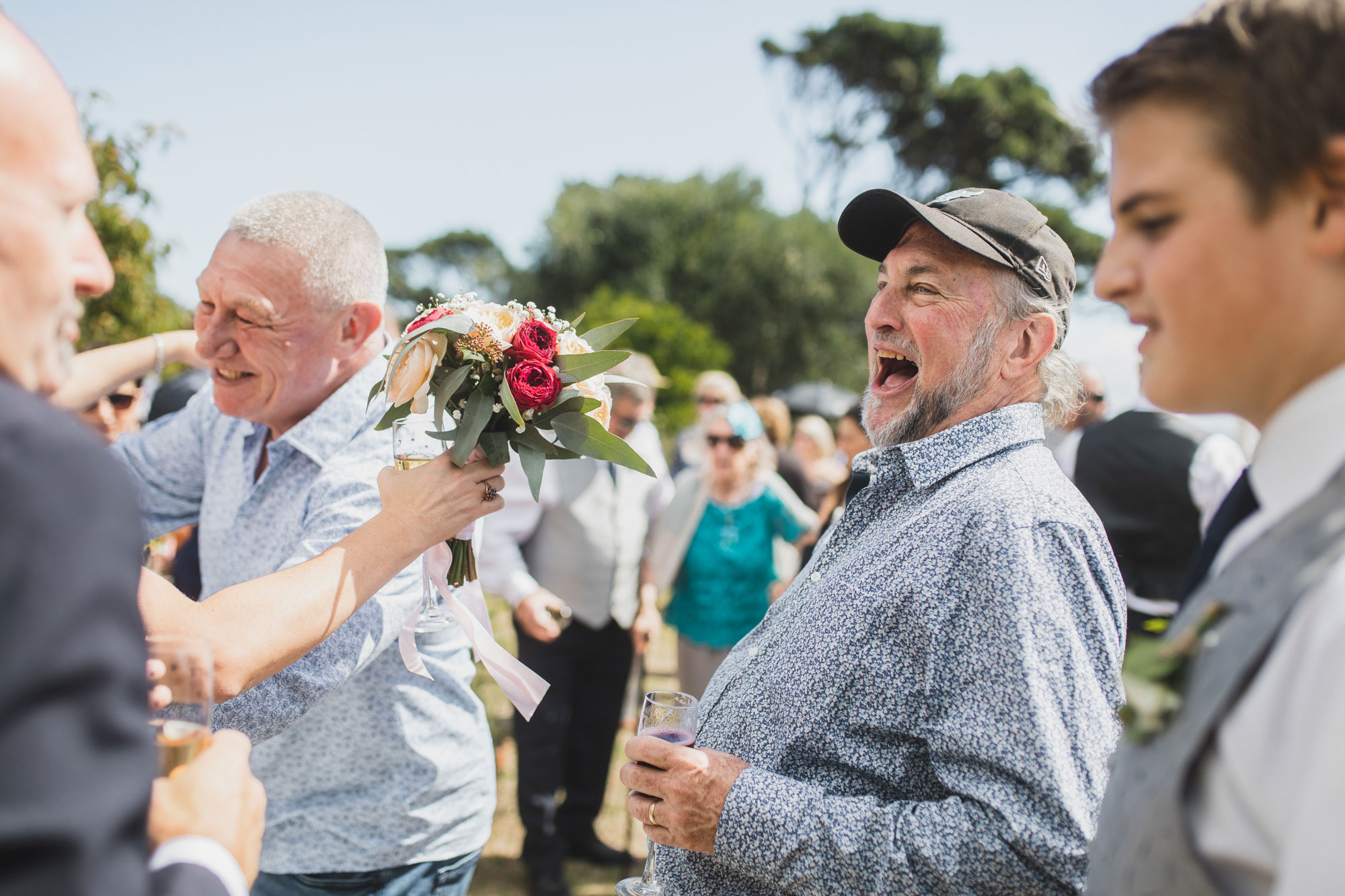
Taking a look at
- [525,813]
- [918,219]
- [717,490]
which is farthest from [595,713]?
[918,219]

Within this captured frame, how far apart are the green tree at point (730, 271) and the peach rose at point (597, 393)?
28.0 metres

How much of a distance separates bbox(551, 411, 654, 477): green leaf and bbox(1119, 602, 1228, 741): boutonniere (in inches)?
48.3

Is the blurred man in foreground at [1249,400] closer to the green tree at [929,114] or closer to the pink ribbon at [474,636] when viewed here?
the pink ribbon at [474,636]

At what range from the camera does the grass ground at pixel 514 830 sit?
463cm

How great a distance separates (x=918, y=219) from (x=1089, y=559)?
914mm

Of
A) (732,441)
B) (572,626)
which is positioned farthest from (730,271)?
(572,626)

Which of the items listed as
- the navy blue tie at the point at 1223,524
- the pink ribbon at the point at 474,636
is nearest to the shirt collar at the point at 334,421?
the pink ribbon at the point at 474,636

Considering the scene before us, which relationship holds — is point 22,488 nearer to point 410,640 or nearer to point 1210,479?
point 410,640

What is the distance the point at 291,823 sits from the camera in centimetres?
210

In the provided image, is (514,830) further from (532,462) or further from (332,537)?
(532,462)

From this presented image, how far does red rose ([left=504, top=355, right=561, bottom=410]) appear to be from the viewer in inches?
75.0

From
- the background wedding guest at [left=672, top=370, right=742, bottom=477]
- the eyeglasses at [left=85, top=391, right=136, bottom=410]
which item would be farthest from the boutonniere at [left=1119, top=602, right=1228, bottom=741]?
the background wedding guest at [left=672, top=370, right=742, bottom=477]

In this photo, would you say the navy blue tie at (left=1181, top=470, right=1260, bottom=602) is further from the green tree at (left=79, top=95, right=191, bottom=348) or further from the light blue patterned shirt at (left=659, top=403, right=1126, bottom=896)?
the green tree at (left=79, top=95, right=191, bottom=348)

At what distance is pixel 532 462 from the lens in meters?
1.95
